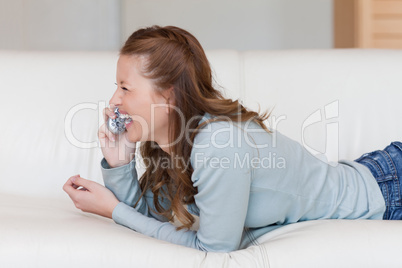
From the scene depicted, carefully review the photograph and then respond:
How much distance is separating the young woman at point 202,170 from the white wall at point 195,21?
196 centimetres

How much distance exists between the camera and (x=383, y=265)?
106 cm

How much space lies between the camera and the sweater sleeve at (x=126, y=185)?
1350mm

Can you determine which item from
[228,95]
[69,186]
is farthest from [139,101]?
[228,95]

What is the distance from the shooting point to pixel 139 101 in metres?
1.19

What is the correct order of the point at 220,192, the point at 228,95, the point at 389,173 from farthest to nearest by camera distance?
the point at 228,95, the point at 389,173, the point at 220,192

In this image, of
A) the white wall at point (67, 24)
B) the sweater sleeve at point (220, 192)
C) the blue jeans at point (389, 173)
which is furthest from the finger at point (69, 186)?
the white wall at point (67, 24)

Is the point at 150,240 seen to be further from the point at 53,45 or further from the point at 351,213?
the point at 53,45

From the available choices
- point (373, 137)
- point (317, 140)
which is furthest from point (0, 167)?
point (373, 137)

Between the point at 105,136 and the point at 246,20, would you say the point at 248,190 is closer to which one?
the point at 105,136

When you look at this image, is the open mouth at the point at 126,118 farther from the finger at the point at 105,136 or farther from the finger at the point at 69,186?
the finger at the point at 69,186

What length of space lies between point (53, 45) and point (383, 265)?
2.55 meters

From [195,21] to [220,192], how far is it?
2.27 meters

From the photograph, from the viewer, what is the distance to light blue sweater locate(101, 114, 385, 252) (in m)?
1.13

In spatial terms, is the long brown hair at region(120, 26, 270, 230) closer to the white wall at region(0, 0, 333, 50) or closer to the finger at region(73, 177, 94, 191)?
the finger at region(73, 177, 94, 191)
